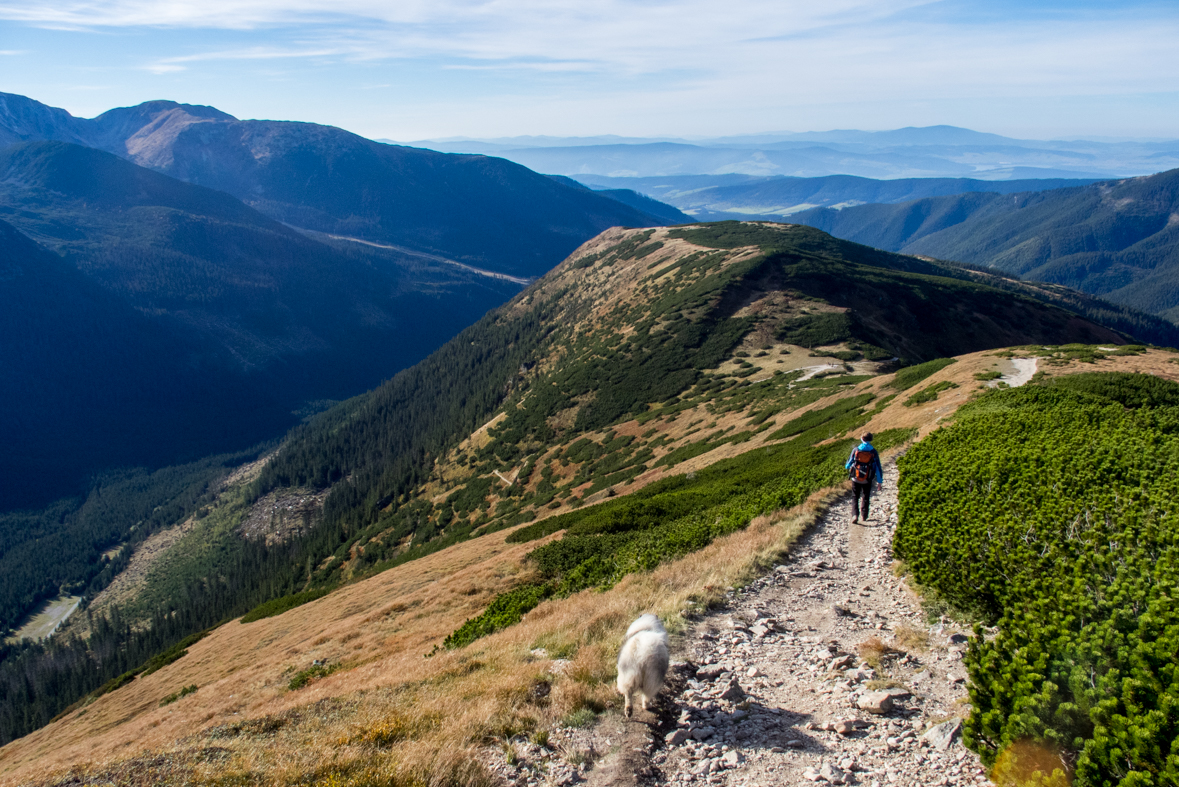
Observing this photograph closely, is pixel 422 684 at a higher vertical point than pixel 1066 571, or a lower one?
lower

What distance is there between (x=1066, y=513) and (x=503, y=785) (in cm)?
1082

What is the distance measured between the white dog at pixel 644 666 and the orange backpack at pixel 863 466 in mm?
11043

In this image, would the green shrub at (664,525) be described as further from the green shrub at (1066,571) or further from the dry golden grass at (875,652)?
the dry golden grass at (875,652)

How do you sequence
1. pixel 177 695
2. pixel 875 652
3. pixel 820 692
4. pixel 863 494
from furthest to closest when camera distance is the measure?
1. pixel 177 695
2. pixel 863 494
3. pixel 875 652
4. pixel 820 692

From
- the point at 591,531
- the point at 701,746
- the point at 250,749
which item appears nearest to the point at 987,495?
the point at 701,746

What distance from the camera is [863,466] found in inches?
693

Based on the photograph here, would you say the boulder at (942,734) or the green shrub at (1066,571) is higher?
the green shrub at (1066,571)

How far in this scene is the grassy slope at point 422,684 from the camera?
8.15 m

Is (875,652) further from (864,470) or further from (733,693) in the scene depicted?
(864,470)

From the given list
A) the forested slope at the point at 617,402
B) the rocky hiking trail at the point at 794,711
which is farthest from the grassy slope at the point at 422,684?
the forested slope at the point at 617,402

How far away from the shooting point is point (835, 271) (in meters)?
105

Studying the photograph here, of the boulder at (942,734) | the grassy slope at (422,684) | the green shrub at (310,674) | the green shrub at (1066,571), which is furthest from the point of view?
the green shrub at (310,674)

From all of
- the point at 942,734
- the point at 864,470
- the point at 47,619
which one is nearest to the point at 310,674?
the point at 864,470

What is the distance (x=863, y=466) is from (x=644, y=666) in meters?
11.7
